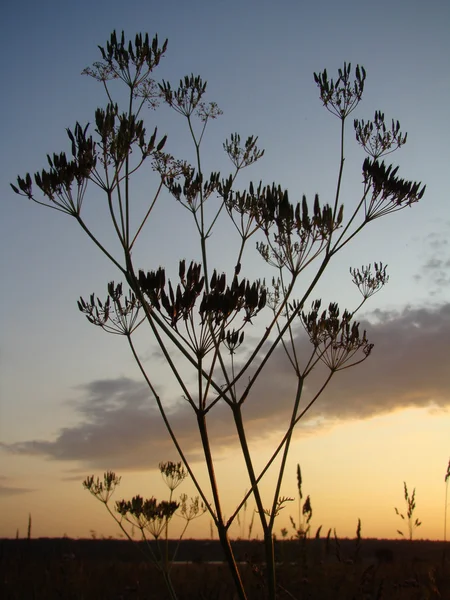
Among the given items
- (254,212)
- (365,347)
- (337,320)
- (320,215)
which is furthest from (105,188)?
(365,347)

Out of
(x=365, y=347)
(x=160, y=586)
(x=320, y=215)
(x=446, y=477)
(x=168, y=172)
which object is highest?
(x=168, y=172)

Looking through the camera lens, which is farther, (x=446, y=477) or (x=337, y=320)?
(x=446, y=477)

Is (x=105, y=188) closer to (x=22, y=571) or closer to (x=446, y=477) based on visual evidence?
(x=446, y=477)

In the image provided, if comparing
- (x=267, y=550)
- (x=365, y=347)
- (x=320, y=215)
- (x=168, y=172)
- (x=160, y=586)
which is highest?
(x=168, y=172)

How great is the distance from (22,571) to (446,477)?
7627mm

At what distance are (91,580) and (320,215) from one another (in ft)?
25.0

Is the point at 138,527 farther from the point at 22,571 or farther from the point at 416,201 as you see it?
the point at 416,201

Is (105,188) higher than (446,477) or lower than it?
higher

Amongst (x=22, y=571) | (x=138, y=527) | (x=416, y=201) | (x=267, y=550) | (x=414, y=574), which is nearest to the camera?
(x=267, y=550)

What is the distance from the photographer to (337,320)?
755cm

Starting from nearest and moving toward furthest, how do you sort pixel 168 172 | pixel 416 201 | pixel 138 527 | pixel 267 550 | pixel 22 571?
pixel 267 550
pixel 416 201
pixel 168 172
pixel 138 527
pixel 22 571

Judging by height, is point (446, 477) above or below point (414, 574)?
above

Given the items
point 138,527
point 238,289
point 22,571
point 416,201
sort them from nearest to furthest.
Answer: point 238,289 < point 416,201 < point 138,527 < point 22,571

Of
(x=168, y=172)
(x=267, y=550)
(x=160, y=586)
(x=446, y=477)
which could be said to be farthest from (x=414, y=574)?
(x=168, y=172)
